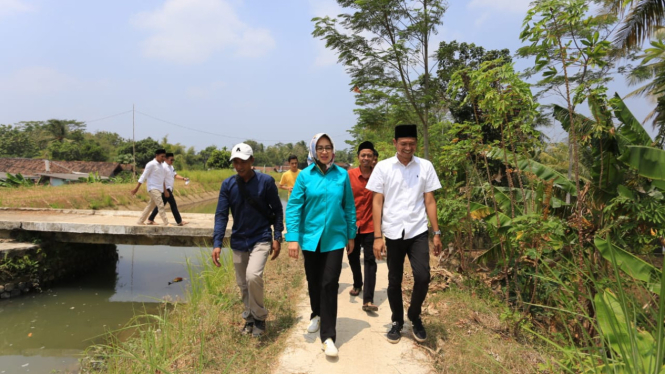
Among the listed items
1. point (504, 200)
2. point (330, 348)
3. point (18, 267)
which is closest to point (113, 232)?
point (18, 267)

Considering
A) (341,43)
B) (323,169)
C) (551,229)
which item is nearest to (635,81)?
(341,43)

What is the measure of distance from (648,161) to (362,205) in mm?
2857

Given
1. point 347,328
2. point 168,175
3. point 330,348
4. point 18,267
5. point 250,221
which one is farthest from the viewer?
point 18,267

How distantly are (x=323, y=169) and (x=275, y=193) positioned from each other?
59 cm

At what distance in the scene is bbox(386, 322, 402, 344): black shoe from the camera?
360 centimetres

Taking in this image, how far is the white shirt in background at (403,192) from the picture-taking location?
3.40 metres

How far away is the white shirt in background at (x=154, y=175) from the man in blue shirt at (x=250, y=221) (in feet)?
15.8

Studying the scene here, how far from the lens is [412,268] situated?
11.0ft

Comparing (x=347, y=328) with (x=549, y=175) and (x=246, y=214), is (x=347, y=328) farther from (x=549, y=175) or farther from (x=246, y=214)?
(x=549, y=175)

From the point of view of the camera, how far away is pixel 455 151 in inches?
180

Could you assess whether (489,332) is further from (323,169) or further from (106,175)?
(106,175)

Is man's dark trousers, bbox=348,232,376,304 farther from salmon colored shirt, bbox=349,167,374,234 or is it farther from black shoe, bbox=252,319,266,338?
black shoe, bbox=252,319,266,338

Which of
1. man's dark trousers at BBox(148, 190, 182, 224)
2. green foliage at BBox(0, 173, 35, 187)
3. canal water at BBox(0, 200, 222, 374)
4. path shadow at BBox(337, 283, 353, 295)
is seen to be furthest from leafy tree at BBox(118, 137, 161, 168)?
path shadow at BBox(337, 283, 353, 295)

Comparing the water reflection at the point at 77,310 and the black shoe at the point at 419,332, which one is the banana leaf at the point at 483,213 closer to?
the black shoe at the point at 419,332
